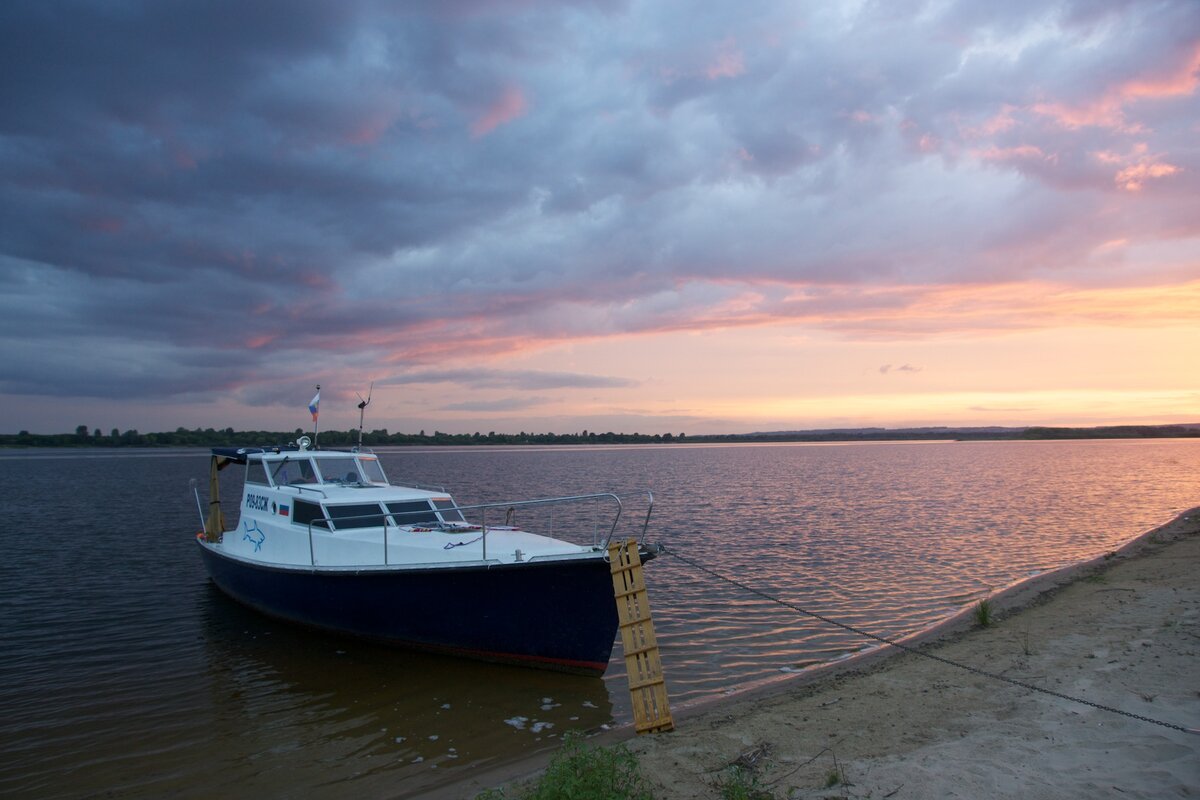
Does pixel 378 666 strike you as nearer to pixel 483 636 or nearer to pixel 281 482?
pixel 483 636

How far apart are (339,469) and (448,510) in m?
3.28

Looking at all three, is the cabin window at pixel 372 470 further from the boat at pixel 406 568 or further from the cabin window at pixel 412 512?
the cabin window at pixel 412 512

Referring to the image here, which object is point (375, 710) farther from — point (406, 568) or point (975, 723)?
point (975, 723)

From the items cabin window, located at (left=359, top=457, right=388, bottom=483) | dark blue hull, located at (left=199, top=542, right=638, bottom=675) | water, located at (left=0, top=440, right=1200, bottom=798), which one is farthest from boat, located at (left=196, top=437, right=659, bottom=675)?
water, located at (left=0, top=440, right=1200, bottom=798)

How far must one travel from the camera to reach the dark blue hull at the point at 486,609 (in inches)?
395

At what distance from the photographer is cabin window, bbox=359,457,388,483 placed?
50.1 feet

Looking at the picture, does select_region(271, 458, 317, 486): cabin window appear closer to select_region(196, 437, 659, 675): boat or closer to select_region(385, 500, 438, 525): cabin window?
select_region(196, 437, 659, 675): boat

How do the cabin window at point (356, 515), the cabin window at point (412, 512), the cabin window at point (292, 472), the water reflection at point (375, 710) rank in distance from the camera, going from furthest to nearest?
the cabin window at point (292, 472)
the cabin window at point (412, 512)
the cabin window at point (356, 515)
the water reflection at point (375, 710)

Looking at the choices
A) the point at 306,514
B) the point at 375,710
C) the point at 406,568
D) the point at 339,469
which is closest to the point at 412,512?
the point at 306,514

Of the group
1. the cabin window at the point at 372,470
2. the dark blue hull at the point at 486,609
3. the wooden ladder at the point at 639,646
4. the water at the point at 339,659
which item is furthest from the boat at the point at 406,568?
the water at the point at 339,659

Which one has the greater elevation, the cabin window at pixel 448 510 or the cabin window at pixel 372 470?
the cabin window at pixel 372 470

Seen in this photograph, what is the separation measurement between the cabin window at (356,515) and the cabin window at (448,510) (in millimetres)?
1174

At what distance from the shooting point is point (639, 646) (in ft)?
27.6

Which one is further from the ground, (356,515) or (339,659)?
(356,515)
